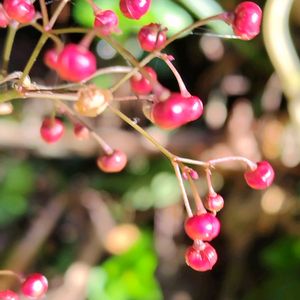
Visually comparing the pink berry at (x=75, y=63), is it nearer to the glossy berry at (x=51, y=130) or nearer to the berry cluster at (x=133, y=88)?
the berry cluster at (x=133, y=88)

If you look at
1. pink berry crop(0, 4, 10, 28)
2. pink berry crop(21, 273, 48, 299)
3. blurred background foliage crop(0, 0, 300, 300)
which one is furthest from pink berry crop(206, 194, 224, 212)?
blurred background foliage crop(0, 0, 300, 300)

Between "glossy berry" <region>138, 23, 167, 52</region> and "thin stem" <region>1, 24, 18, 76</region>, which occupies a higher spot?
"glossy berry" <region>138, 23, 167, 52</region>

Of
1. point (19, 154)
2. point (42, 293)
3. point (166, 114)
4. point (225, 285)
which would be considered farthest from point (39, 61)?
point (166, 114)

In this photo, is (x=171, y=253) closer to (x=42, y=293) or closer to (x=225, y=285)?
(x=225, y=285)

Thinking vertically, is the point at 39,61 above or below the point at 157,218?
above

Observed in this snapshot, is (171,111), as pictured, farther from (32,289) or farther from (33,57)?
(32,289)

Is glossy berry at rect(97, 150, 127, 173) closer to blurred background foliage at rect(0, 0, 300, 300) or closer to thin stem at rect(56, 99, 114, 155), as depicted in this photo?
thin stem at rect(56, 99, 114, 155)
